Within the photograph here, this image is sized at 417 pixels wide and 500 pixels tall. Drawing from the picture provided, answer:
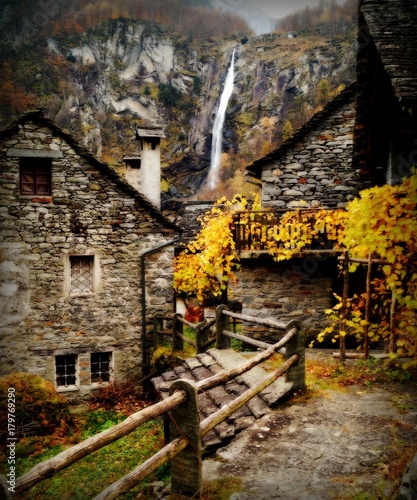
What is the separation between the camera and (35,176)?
1021cm

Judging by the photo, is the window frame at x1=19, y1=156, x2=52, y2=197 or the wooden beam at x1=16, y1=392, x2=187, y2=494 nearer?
the wooden beam at x1=16, y1=392, x2=187, y2=494

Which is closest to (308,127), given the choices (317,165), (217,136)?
(317,165)

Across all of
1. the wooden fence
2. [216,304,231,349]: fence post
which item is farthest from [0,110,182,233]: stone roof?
the wooden fence

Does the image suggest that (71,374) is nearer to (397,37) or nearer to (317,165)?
(317,165)

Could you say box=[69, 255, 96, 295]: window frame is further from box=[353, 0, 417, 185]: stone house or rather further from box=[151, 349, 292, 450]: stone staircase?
box=[353, 0, 417, 185]: stone house

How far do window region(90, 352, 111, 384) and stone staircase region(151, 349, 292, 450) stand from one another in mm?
4499

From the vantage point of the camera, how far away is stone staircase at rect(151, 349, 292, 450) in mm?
4355

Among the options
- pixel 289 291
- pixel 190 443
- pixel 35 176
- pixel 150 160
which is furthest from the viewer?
pixel 150 160

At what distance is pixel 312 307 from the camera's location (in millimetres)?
9641

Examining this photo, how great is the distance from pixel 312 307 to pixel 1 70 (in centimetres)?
5123

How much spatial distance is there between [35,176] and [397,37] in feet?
29.3

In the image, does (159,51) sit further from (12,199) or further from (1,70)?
(12,199)

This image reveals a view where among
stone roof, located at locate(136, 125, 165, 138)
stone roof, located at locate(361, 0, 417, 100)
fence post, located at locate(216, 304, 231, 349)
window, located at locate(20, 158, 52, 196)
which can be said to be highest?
stone roof, located at locate(136, 125, 165, 138)

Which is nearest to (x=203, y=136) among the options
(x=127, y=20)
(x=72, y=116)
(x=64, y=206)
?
(x=72, y=116)
